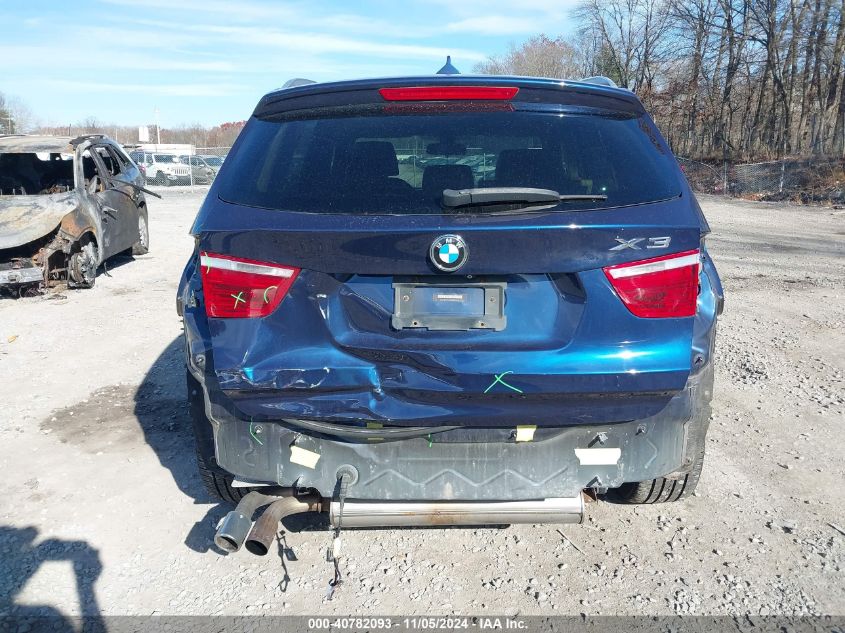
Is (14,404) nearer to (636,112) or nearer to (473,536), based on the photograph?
(473,536)

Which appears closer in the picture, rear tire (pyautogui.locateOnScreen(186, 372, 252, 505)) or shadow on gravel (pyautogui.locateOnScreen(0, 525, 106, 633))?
shadow on gravel (pyautogui.locateOnScreen(0, 525, 106, 633))

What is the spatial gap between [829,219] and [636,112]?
19.9 meters

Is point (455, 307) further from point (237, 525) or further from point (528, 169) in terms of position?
point (237, 525)

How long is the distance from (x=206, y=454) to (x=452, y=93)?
1849mm

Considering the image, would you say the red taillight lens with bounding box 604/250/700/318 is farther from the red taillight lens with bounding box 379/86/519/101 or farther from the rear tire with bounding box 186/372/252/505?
the rear tire with bounding box 186/372/252/505

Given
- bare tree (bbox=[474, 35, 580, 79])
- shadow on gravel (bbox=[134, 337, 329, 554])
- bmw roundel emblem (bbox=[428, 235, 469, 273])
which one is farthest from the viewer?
bare tree (bbox=[474, 35, 580, 79])

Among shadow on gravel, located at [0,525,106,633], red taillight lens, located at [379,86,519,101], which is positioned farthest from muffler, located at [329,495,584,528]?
red taillight lens, located at [379,86,519,101]

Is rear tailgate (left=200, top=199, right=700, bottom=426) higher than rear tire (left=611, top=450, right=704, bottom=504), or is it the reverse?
rear tailgate (left=200, top=199, right=700, bottom=426)

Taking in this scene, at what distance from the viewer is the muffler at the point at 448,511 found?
274 centimetres

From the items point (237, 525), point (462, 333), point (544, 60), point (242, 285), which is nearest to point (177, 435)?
point (237, 525)

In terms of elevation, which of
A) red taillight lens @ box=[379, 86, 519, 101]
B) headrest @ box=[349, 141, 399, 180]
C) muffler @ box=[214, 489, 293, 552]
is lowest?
muffler @ box=[214, 489, 293, 552]

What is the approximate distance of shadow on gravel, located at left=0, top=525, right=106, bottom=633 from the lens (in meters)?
2.76

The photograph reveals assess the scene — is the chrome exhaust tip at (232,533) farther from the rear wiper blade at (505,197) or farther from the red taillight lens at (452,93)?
the red taillight lens at (452,93)

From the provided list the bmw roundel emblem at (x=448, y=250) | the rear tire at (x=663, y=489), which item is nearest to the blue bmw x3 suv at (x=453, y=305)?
the bmw roundel emblem at (x=448, y=250)
